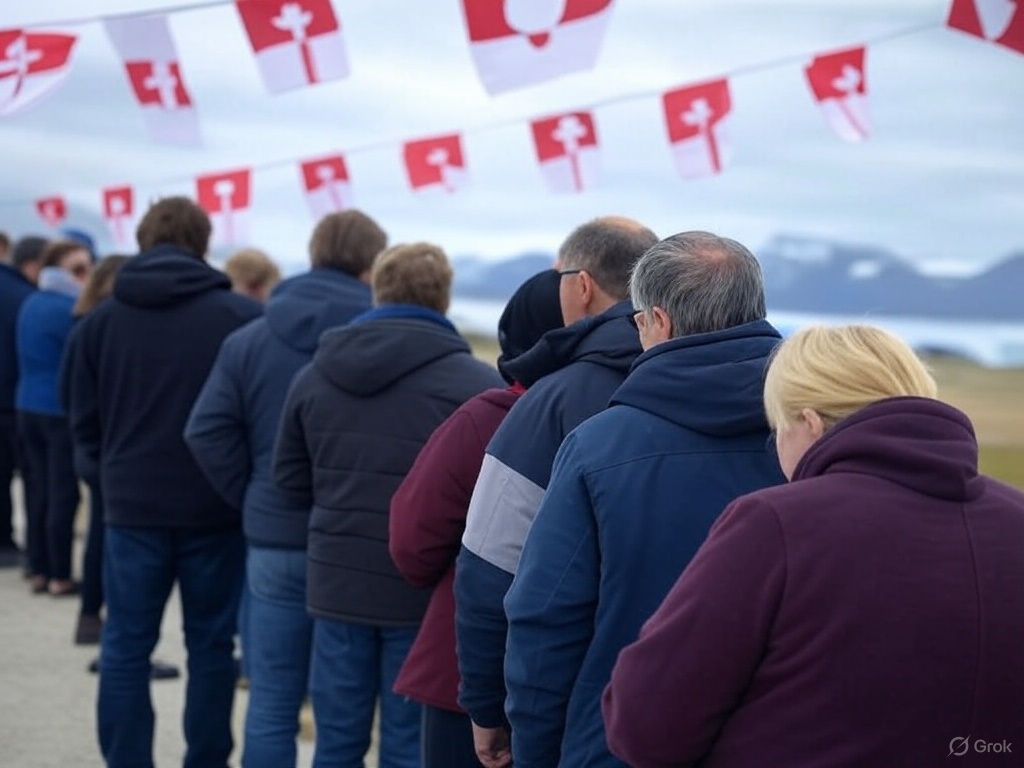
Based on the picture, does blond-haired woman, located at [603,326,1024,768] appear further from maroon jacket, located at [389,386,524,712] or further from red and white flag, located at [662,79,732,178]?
red and white flag, located at [662,79,732,178]

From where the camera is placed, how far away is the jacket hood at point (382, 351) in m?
3.76

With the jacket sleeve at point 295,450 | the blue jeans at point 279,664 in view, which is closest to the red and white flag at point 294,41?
the jacket sleeve at point 295,450

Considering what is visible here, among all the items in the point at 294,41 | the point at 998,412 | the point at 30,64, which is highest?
→ the point at 30,64

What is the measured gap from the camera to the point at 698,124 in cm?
761

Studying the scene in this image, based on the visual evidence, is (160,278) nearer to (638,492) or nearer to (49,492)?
(638,492)

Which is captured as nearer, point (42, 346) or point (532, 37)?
point (532, 37)

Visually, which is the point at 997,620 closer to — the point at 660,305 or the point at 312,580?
the point at 660,305

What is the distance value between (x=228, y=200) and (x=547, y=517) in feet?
25.9

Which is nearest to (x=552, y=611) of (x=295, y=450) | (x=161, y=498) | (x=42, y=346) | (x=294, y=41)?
(x=295, y=450)

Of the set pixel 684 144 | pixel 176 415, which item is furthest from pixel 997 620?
pixel 684 144

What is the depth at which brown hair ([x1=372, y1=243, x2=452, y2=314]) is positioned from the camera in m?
3.82

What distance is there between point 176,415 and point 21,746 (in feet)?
4.78

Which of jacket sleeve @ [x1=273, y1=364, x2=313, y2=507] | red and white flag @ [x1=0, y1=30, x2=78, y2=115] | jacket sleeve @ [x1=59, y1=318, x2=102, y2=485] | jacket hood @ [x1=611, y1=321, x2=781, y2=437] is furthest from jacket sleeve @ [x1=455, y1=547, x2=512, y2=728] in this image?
red and white flag @ [x1=0, y1=30, x2=78, y2=115]

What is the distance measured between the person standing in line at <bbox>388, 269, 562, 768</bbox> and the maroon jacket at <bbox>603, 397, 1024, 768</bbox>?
4.03 feet
